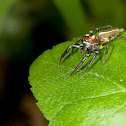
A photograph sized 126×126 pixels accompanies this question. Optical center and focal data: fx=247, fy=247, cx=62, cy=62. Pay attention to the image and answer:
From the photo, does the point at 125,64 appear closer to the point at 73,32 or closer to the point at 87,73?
the point at 87,73

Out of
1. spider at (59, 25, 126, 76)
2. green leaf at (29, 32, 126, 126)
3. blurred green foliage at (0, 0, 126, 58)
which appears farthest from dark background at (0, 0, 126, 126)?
green leaf at (29, 32, 126, 126)

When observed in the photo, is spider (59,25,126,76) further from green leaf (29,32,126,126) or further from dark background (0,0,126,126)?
dark background (0,0,126,126)

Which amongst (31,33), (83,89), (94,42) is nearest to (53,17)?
(31,33)

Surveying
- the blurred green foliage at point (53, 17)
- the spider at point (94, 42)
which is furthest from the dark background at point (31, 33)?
the spider at point (94, 42)

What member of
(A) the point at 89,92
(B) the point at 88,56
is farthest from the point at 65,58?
(A) the point at 89,92

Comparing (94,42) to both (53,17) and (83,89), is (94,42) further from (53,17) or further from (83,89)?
(53,17)

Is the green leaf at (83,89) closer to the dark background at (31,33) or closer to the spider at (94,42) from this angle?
the spider at (94,42)
